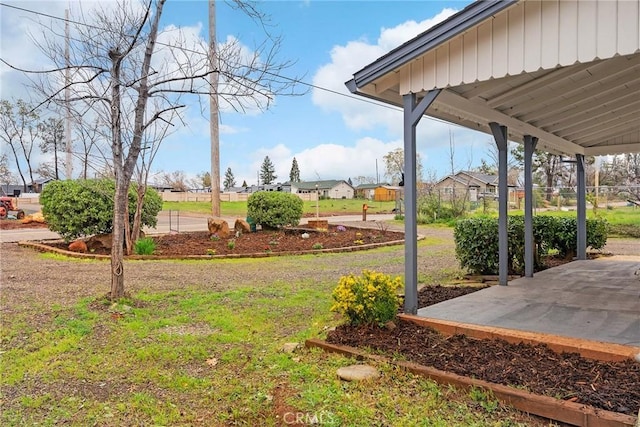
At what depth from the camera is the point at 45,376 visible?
3.32 meters

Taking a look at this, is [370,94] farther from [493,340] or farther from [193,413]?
[193,413]

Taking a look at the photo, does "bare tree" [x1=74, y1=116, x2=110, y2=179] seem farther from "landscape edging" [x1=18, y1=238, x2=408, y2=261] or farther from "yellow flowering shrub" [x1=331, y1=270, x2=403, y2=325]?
"yellow flowering shrub" [x1=331, y1=270, x2=403, y2=325]

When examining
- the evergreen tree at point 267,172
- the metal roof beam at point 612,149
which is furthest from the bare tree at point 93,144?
the evergreen tree at point 267,172

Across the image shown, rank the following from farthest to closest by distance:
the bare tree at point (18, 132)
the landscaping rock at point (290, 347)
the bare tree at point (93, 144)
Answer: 1. the bare tree at point (18, 132)
2. the bare tree at point (93, 144)
3. the landscaping rock at point (290, 347)

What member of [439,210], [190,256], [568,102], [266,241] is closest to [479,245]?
[568,102]

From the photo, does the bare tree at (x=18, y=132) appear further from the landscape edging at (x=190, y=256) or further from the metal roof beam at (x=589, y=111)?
the metal roof beam at (x=589, y=111)

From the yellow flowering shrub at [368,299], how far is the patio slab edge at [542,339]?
37 cm

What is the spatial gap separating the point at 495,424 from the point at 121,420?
2.21 meters

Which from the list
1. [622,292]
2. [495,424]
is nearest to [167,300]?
[495,424]

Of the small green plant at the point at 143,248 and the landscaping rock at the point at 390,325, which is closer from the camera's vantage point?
the landscaping rock at the point at 390,325

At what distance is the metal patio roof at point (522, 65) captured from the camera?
3.27 m

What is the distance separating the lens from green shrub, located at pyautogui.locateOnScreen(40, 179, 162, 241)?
10148mm

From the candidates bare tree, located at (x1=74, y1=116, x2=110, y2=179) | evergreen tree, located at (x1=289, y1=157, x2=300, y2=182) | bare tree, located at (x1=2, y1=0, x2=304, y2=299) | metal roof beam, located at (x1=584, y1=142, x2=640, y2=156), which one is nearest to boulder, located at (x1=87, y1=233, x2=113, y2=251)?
bare tree, located at (x1=74, y1=116, x2=110, y2=179)

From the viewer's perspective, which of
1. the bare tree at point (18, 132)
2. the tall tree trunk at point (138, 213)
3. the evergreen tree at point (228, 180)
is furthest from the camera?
the evergreen tree at point (228, 180)
